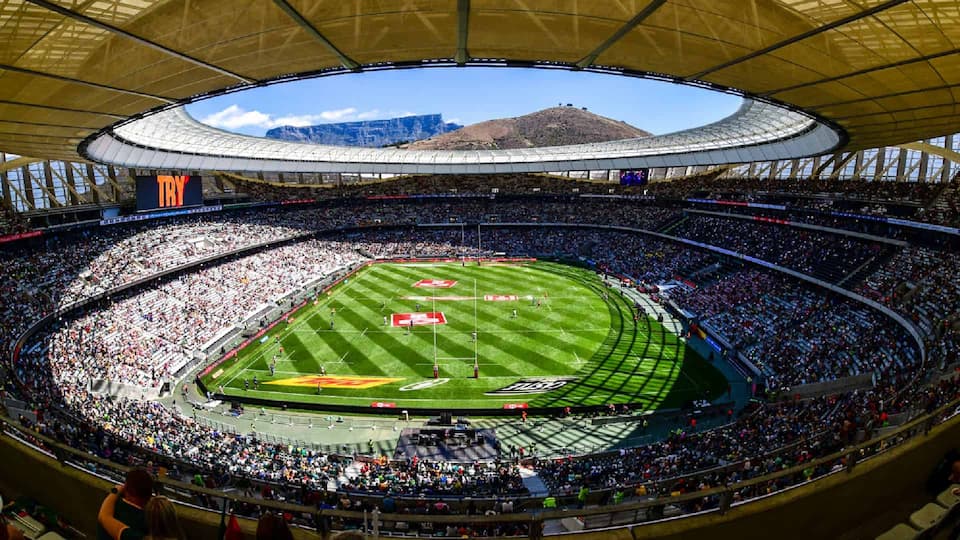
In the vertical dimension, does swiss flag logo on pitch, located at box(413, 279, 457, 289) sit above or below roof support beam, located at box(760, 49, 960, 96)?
below

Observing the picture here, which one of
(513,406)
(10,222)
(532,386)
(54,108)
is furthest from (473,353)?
(10,222)

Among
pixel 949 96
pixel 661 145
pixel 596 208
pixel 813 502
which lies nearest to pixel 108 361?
pixel 813 502

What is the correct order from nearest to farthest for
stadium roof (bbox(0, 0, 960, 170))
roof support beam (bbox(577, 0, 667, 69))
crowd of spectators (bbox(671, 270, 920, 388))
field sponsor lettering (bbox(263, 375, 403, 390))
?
stadium roof (bbox(0, 0, 960, 170))
roof support beam (bbox(577, 0, 667, 69))
crowd of spectators (bbox(671, 270, 920, 388))
field sponsor lettering (bbox(263, 375, 403, 390))

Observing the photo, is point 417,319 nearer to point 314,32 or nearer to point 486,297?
point 486,297

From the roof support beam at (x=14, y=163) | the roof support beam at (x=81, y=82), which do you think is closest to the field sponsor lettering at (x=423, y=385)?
the roof support beam at (x=81, y=82)

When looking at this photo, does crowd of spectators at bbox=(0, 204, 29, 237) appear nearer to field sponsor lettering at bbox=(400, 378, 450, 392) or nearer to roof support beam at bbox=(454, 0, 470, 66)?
field sponsor lettering at bbox=(400, 378, 450, 392)

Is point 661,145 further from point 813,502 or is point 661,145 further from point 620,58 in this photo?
point 813,502

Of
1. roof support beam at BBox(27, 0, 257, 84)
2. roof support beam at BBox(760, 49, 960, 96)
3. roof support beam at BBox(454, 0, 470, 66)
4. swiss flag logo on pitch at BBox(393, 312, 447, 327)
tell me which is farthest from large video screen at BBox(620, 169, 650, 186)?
roof support beam at BBox(27, 0, 257, 84)
